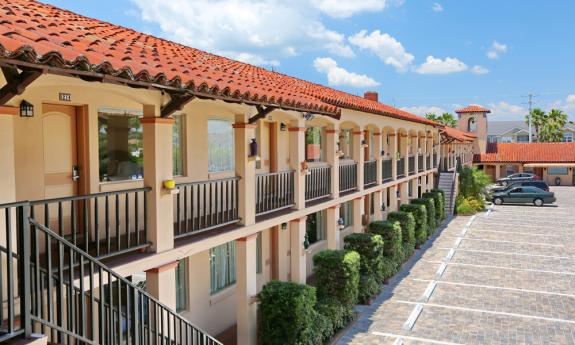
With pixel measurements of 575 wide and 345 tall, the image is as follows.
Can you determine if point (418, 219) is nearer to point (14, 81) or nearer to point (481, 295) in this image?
point (481, 295)

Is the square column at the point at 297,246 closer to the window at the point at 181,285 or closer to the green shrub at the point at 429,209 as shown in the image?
the window at the point at 181,285

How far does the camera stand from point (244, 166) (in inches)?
418

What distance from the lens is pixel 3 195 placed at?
5605 millimetres

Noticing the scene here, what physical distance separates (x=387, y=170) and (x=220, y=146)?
1208cm

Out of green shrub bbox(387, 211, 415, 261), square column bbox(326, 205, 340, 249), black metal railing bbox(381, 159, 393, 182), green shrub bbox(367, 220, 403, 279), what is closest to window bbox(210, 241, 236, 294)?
square column bbox(326, 205, 340, 249)

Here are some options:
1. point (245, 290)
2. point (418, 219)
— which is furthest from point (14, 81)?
point (418, 219)

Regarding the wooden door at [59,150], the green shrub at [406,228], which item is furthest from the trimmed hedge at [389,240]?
the wooden door at [59,150]

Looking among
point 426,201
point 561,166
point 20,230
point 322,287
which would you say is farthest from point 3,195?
point 561,166

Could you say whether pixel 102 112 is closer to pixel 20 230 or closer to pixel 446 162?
pixel 20 230

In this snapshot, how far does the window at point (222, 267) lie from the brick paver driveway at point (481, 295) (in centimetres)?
344

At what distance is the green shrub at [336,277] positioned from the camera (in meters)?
14.0

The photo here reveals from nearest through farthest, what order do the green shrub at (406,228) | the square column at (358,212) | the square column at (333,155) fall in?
the square column at (333,155)
the square column at (358,212)
the green shrub at (406,228)

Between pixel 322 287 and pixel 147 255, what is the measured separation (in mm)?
7335

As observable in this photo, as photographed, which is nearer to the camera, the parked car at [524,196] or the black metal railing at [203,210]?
the black metal railing at [203,210]
